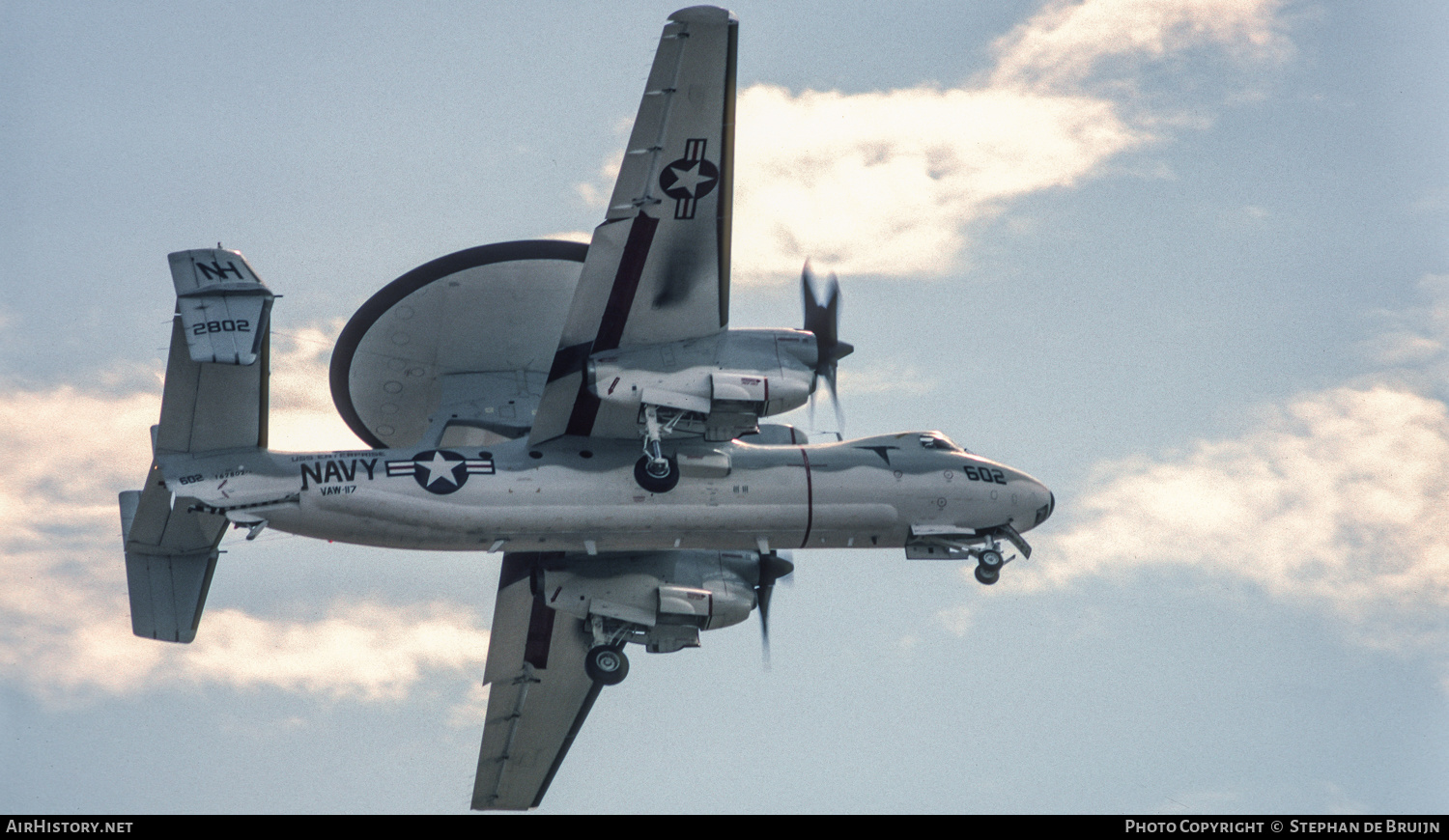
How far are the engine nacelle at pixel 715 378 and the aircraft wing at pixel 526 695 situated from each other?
8763mm

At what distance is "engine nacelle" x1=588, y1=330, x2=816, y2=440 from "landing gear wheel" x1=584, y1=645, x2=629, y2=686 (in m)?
6.21

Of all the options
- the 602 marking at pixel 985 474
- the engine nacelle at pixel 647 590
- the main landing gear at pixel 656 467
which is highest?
the 602 marking at pixel 985 474

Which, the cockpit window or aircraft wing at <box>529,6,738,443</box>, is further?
the cockpit window

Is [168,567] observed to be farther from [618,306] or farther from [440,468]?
[618,306]

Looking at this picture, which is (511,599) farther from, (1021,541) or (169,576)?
(1021,541)

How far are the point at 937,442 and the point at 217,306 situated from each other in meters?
15.3

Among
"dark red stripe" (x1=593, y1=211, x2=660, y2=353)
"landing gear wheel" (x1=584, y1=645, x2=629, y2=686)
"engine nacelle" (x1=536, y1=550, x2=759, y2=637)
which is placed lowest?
"landing gear wheel" (x1=584, y1=645, x2=629, y2=686)

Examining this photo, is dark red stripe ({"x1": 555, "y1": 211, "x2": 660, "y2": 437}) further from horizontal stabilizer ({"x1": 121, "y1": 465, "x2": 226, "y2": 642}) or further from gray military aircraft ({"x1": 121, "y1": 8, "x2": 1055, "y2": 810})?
horizontal stabilizer ({"x1": 121, "y1": 465, "x2": 226, "y2": 642})

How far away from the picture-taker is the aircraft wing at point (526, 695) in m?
44.2

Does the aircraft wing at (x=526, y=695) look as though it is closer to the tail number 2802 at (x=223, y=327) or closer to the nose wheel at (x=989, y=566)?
the nose wheel at (x=989, y=566)

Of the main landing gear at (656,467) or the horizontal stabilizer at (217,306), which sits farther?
the main landing gear at (656,467)

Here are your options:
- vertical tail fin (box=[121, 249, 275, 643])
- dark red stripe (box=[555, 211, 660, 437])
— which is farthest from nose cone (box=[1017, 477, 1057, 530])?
vertical tail fin (box=[121, 249, 275, 643])

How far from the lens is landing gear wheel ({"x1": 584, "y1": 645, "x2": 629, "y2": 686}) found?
131 feet

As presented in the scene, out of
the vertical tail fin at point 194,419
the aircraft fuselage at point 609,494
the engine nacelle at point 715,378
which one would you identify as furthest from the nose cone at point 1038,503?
the vertical tail fin at point 194,419
